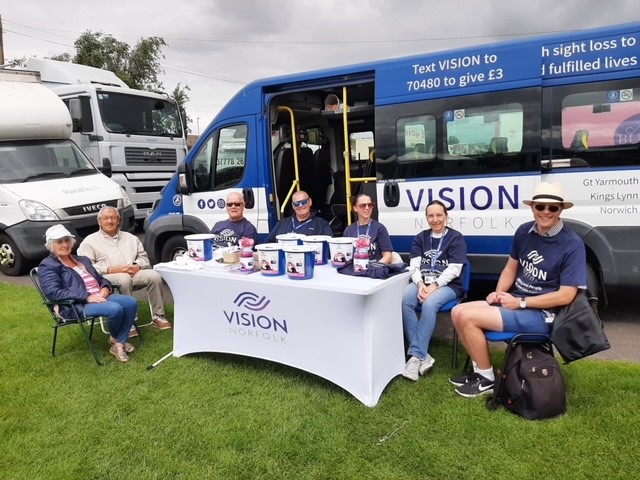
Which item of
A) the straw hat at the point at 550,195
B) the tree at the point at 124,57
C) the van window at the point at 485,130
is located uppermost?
the tree at the point at 124,57

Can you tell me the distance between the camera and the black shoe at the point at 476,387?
315 cm

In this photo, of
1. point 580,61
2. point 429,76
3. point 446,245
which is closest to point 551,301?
point 446,245

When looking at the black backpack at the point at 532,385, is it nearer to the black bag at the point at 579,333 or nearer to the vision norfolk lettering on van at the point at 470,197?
the black bag at the point at 579,333

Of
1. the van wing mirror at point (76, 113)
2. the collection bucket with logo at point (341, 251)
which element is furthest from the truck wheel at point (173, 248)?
the van wing mirror at point (76, 113)

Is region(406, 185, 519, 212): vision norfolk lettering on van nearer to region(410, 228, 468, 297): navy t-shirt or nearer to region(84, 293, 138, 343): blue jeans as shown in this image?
region(410, 228, 468, 297): navy t-shirt

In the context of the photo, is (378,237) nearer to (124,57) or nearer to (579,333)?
(579,333)

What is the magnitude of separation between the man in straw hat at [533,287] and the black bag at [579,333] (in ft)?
0.34

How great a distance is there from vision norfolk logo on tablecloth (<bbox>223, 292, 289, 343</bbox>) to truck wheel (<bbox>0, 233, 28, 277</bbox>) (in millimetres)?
4961

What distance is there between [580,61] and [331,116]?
112 inches

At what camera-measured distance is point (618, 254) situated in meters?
4.02

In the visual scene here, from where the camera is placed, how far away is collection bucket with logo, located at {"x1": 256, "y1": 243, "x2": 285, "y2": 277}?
130 inches

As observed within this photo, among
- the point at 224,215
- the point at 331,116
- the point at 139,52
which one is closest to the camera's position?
the point at 224,215

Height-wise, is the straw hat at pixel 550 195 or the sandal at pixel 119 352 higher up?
the straw hat at pixel 550 195

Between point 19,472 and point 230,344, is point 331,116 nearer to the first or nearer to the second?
point 230,344
